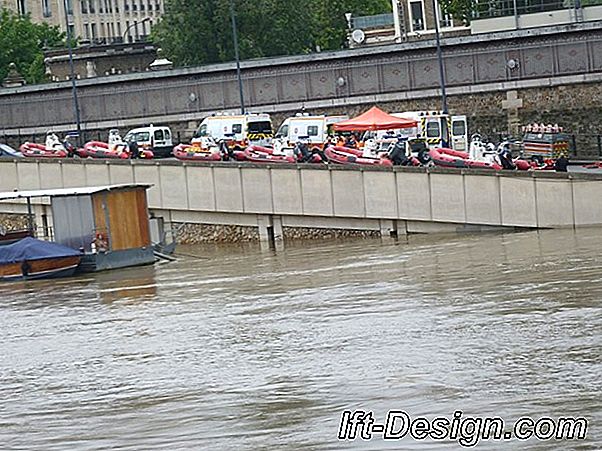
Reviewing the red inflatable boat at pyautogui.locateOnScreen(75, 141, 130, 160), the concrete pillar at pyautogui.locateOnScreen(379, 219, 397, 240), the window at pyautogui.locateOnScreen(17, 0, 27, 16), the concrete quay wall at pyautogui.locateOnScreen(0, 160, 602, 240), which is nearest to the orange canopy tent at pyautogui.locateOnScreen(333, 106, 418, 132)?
the concrete quay wall at pyautogui.locateOnScreen(0, 160, 602, 240)

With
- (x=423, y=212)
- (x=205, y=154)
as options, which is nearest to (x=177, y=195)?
(x=205, y=154)

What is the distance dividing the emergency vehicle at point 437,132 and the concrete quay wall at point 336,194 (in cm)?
544

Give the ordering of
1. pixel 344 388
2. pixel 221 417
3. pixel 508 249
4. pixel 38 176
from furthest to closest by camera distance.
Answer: pixel 38 176 → pixel 508 249 → pixel 344 388 → pixel 221 417

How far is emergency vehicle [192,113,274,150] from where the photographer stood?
65.9 m

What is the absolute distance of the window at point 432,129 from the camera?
6100 centimetres

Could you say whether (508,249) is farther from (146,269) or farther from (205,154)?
(205,154)

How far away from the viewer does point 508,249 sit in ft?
142

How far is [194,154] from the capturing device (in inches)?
2416

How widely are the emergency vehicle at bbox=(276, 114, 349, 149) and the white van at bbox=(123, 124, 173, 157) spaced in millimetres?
6480

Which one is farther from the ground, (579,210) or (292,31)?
(292,31)

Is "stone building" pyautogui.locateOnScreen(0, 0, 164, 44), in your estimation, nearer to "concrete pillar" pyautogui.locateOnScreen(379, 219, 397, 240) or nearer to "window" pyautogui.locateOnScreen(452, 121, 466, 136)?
"window" pyautogui.locateOnScreen(452, 121, 466, 136)

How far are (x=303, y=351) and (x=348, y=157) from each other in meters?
30.0

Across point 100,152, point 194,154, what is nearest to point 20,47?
point 100,152

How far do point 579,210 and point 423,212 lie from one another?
6030 millimetres
